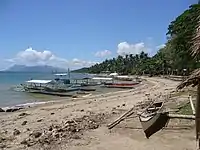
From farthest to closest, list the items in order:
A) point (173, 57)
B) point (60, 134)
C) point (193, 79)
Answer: point (173, 57) → point (60, 134) → point (193, 79)

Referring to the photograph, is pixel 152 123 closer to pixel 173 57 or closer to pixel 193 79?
pixel 193 79

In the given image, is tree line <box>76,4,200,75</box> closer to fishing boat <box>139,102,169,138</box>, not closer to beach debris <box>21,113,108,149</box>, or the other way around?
fishing boat <box>139,102,169,138</box>

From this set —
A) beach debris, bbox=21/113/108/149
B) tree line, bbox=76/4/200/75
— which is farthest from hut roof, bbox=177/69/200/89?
beach debris, bbox=21/113/108/149

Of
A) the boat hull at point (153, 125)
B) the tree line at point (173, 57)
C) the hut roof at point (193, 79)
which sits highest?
the tree line at point (173, 57)

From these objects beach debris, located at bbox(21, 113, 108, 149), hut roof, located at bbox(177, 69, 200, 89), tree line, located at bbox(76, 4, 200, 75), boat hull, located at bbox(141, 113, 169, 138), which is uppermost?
tree line, located at bbox(76, 4, 200, 75)

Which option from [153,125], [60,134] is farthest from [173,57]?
[153,125]

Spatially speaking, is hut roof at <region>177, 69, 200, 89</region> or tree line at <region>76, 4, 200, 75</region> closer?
hut roof at <region>177, 69, 200, 89</region>

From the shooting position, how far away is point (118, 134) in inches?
446

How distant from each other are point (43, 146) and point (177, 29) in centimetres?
3483

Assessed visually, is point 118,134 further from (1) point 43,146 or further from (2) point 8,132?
(2) point 8,132

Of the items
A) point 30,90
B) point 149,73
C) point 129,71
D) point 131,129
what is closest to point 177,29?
point 30,90

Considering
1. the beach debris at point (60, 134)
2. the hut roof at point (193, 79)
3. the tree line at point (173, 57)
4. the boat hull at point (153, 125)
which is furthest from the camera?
→ the tree line at point (173, 57)

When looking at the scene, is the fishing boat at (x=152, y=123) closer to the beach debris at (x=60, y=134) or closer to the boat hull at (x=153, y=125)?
the boat hull at (x=153, y=125)

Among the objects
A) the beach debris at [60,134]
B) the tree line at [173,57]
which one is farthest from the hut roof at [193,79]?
the beach debris at [60,134]
